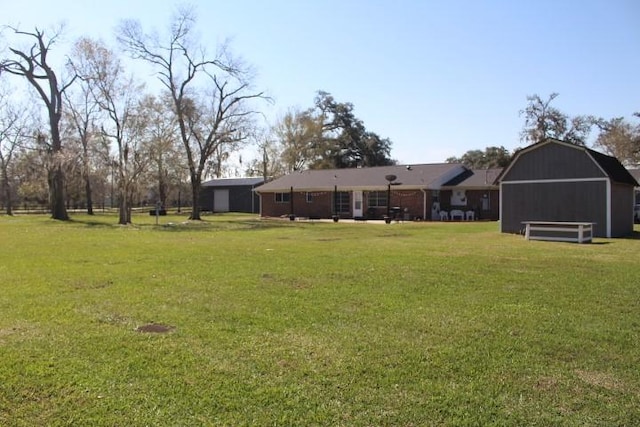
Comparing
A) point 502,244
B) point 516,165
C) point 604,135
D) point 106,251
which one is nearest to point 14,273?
point 106,251

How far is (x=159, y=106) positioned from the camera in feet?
112

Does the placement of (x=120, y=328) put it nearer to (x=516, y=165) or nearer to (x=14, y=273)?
(x=14, y=273)

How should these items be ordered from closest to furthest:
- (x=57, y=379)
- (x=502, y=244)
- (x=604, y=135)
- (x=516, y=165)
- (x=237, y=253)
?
(x=57, y=379) → (x=237, y=253) → (x=502, y=244) → (x=516, y=165) → (x=604, y=135)

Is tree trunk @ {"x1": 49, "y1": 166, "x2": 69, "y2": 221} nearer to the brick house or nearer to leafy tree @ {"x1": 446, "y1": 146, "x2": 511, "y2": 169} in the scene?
the brick house

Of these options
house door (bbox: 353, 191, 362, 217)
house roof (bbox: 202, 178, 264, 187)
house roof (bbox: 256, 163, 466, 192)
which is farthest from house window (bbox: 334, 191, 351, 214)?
house roof (bbox: 202, 178, 264, 187)

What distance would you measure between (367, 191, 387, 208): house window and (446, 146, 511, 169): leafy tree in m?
23.4

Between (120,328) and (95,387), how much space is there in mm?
1711

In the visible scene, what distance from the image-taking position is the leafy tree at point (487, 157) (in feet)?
182

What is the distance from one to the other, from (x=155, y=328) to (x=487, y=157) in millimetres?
60513

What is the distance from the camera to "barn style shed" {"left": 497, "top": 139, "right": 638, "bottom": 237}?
19.3m

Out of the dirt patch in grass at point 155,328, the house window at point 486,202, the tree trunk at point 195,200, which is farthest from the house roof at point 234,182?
the dirt patch in grass at point 155,328

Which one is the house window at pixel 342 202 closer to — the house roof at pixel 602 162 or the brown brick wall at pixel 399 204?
the brown brick wall at pixel 399 204

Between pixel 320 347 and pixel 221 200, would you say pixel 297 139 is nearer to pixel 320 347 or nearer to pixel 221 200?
pixel 221 200

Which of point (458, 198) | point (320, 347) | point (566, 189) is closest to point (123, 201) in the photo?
point (458, 198)
